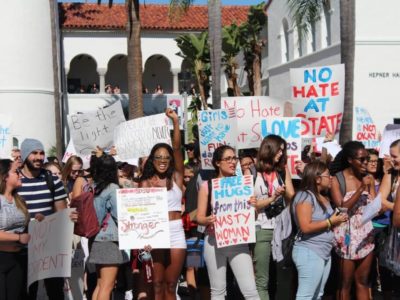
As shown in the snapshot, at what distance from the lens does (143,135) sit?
1045 cm

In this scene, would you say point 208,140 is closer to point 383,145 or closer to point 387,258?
point 383,145

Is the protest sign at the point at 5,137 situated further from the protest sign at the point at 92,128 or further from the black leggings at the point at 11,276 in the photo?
the black leggings at the point at 11,276

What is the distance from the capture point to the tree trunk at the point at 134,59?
64.8ft

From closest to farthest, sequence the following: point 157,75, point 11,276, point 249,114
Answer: point 11,276, point 249,114, point 157,75

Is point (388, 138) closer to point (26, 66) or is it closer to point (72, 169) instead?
point (72, 169)

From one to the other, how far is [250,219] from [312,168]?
2.55ft

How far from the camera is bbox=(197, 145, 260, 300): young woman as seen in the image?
720cm

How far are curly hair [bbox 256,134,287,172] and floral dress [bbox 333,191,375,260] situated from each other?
71cm

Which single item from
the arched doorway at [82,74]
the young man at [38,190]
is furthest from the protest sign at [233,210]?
the arched doorway at [82,74]

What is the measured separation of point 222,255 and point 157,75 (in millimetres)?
41187

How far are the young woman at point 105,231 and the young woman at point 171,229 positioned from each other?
1.05ft

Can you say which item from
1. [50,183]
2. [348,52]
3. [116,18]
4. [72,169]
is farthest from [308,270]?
[116,18]

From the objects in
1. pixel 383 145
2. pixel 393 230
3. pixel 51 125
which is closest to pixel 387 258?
pixel 393 230

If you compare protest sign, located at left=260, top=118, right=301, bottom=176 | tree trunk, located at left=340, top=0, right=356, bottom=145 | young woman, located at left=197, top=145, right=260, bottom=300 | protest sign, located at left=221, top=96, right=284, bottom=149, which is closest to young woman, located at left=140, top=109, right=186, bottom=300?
young woman, located at left=197, top=145, right=260, bottom=300
